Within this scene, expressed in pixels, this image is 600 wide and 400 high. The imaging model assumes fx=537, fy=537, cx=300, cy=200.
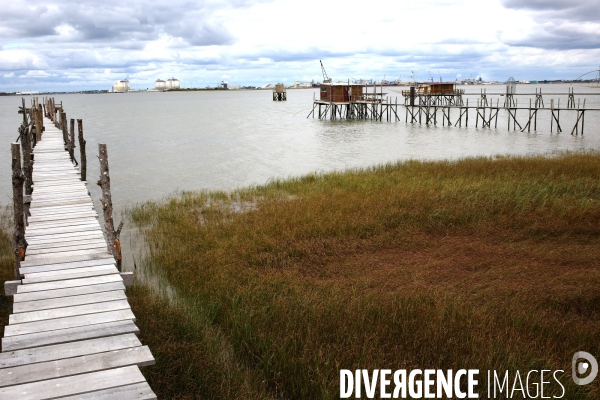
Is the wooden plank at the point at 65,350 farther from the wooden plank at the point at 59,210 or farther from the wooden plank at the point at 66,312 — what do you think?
the wooden plank at the point at 59,210

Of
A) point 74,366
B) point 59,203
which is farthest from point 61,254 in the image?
point 74,366

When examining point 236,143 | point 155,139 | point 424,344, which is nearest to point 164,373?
point 424,344

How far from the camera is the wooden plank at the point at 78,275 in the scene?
6.99 meters

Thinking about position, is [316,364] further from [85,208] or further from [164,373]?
[85,208]

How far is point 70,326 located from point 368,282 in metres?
4.70

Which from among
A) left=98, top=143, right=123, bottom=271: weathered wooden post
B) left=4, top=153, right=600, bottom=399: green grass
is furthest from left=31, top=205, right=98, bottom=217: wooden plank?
left=4, top=153, right=600, bottom=399: green grass

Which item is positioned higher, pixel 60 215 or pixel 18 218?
pixel 18 218

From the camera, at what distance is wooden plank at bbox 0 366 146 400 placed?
14.7 feet

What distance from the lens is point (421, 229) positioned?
1177 centimetres

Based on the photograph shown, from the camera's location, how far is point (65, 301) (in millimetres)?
6371

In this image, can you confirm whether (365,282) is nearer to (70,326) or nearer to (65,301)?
(65,301)

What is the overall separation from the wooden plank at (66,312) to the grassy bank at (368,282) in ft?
2.07

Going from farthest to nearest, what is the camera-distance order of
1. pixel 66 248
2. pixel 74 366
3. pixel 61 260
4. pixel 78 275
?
1. pixel 66 248
2. pixel 61 260
3. pixel 78 275
4. pixel 74 366

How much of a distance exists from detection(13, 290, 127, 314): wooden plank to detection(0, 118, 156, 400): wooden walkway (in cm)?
1
